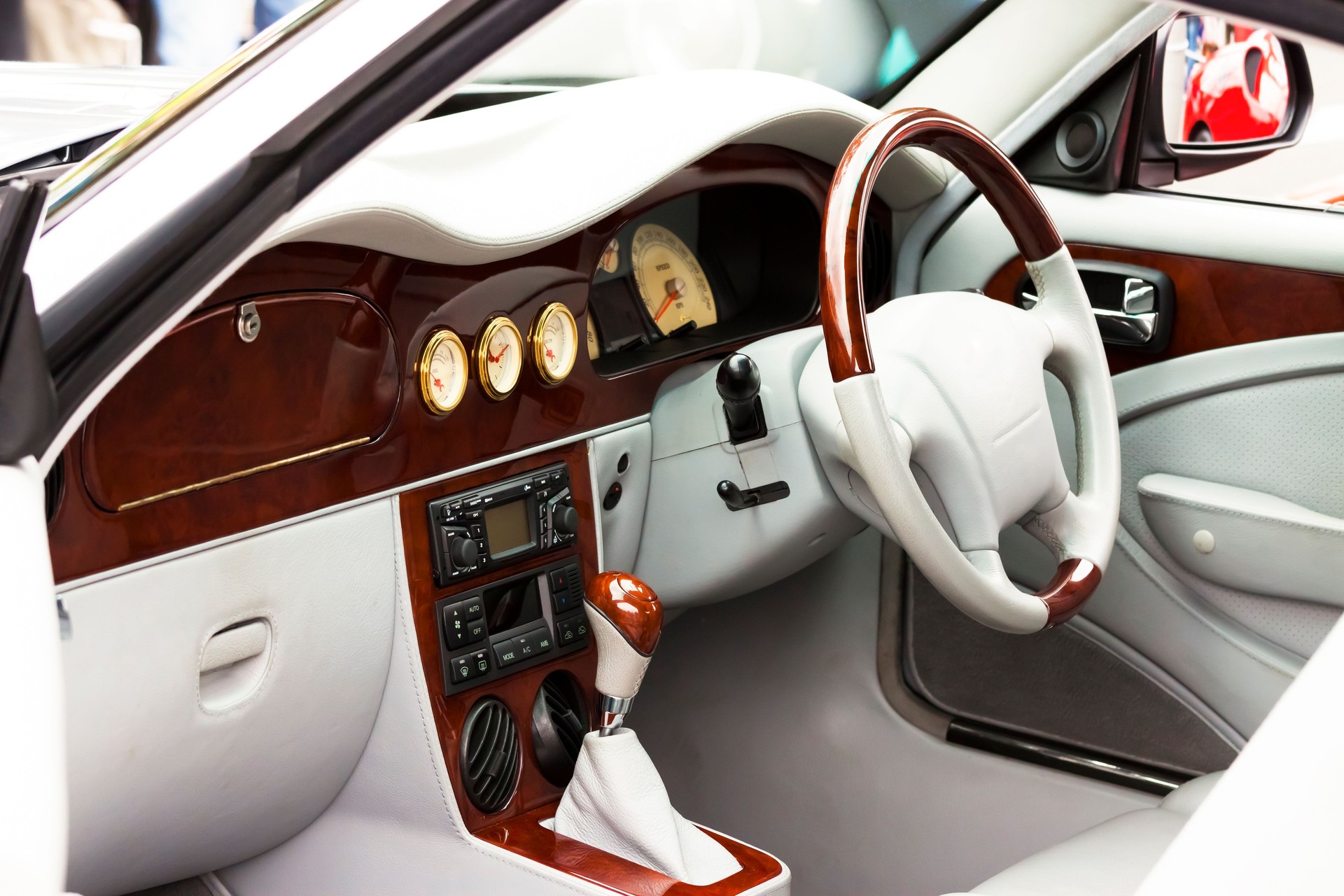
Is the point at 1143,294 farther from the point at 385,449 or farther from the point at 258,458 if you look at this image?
the point at 258,458

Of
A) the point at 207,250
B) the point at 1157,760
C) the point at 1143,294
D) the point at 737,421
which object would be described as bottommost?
the point at 1157,760

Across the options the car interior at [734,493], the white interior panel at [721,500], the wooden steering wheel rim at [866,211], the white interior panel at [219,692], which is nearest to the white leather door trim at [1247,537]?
the car interior at [734,493]

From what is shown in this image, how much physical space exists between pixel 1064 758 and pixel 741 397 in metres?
0.74

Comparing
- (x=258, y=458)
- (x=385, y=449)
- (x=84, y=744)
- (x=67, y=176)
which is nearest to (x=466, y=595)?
(x=385, y=449)

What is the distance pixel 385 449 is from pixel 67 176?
1.97 ft

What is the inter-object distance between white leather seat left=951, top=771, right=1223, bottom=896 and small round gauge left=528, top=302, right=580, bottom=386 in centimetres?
69

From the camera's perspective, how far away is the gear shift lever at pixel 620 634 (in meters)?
1.29

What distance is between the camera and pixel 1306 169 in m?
1.64

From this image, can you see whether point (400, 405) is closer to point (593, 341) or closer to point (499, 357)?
point (499, 357)

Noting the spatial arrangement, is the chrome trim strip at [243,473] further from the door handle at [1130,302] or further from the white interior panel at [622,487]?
the door handle at [1130,302]

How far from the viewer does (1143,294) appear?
162 cm

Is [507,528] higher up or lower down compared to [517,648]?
higher up

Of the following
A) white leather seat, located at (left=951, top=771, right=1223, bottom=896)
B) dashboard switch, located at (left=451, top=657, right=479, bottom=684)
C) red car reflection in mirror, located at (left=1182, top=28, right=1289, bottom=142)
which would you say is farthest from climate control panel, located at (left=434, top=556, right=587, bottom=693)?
red car reflection in mirror, located at (left=1182, top=28, right=1289, bottom=142)

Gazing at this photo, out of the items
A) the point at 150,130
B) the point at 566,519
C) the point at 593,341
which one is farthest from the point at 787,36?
the point at 150,130
